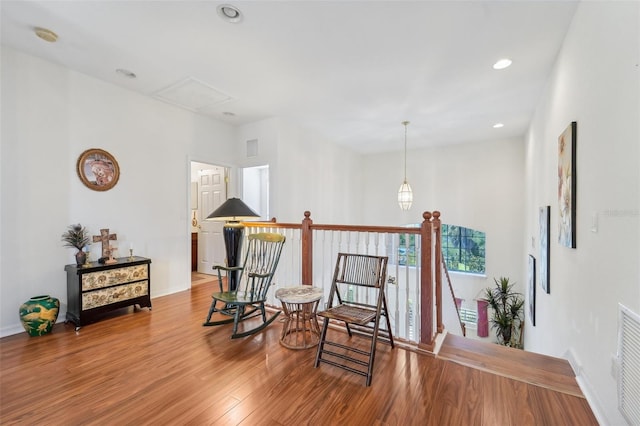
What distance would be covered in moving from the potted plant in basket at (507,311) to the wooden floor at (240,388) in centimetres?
372

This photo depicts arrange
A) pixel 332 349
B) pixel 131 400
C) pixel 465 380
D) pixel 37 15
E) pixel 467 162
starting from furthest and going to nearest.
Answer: pixel 467 162, pixel 332 349, pixel 37 15, pixel 465 380, pixel 131 400

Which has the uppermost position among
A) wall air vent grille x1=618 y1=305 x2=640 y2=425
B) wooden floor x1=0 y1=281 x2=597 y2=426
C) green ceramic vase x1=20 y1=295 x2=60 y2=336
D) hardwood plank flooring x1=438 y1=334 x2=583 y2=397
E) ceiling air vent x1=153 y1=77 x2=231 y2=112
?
ceiling air vent x1=153 y1=77 x2=231 y2=112

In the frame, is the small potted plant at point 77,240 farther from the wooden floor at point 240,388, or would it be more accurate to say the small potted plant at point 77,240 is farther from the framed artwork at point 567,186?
the framed artwork at point 567,186

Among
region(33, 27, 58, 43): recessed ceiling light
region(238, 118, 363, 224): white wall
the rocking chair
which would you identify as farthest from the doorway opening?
region(33, 27, 58, 43): recessed ceiling light

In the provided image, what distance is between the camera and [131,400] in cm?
183

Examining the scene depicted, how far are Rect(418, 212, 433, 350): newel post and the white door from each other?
3859 mm

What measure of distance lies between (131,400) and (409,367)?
200 centimetres

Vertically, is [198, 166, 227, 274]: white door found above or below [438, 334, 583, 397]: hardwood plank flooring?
above

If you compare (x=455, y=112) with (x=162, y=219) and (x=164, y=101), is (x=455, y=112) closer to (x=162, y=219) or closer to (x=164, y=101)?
(x=164, y=101)

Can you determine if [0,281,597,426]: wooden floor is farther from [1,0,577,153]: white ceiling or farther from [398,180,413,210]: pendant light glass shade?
[398,180,413,210]: pendant light glass shade

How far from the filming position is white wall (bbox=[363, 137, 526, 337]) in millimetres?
5922

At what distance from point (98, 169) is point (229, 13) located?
2598mm

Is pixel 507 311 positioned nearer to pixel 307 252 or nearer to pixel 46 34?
pixel 307 252

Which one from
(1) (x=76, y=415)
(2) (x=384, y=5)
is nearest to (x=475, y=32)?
(2) (x=384, y=5)
